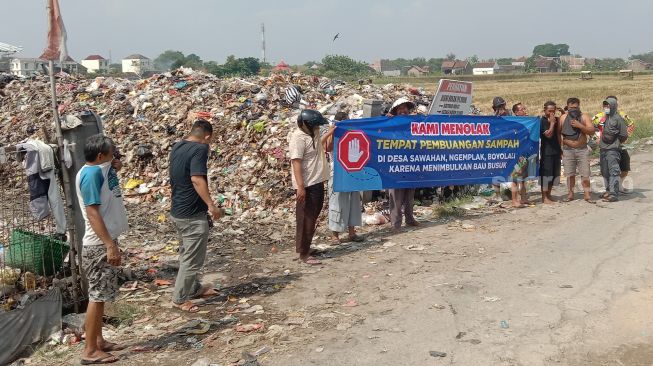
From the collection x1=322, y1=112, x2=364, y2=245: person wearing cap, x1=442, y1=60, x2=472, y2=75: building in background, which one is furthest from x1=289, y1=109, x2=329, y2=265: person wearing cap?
x1=442, y1=60, x2=472, y2=75: building in background

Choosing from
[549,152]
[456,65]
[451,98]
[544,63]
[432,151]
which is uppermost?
[456,65]

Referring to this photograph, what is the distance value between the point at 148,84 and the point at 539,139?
10262 mm

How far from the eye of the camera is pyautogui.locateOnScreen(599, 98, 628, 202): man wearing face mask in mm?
9469

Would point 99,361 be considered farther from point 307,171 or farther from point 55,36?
point 307,171

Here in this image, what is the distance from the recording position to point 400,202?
337 inches

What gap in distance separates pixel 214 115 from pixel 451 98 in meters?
5.37

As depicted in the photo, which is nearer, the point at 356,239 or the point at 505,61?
the point at 356,239

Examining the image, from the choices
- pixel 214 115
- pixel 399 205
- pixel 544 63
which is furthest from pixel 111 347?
pixel 544 63

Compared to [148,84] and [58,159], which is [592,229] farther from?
[148,84]

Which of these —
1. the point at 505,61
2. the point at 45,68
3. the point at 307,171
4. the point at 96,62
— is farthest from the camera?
the point at 505,61

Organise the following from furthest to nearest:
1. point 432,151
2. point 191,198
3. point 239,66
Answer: point 239,66 → point 432,151 → point 191,198

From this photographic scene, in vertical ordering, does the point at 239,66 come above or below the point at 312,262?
above

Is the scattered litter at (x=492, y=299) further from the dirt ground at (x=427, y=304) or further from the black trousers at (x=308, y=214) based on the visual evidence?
the black trousers at (x=308, y=214)

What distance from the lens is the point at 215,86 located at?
1481 cm
